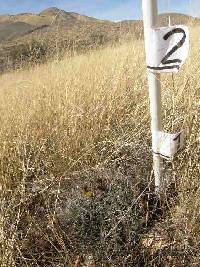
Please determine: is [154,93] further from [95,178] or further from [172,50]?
[95,178]

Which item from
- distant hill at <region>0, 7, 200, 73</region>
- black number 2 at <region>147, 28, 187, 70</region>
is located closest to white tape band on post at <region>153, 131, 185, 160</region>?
black number 2 at <region>147, 28, 187, 70</region>

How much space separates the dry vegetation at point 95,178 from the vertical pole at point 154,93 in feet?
0.25

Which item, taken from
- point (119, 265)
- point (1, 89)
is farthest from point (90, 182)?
point (1, 89)

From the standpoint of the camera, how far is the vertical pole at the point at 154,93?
199cm

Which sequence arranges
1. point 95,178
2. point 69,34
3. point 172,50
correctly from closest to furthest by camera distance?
point 172,50 → point 95,178 → point 69,34

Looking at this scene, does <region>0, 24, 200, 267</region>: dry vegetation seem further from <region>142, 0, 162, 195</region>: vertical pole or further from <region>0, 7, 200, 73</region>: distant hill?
<region>0, 7, 200, 73</region>: distant hill

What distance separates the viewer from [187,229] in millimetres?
1971

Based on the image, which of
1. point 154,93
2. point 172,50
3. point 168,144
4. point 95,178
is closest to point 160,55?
point 172,50

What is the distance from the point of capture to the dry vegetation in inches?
79.0

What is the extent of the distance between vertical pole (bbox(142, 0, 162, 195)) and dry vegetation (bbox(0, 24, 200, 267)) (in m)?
0.08

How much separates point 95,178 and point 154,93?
0.65 metres

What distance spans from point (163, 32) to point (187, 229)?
0.88 metres

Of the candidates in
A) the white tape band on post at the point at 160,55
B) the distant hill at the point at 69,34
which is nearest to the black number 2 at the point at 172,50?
the white tape band on post at the point at 160,55

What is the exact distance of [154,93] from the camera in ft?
7.02
